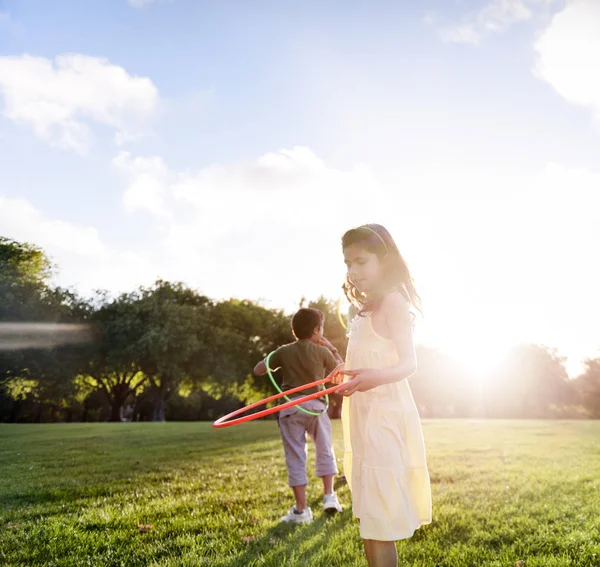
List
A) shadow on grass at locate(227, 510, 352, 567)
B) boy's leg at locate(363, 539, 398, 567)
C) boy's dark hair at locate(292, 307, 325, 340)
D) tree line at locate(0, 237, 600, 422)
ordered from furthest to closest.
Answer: tree line at locate(0, 237, 600, 422) < boy's dark hair at locate(292, 307, 325, 340) < shadow on grass at locate(227, 510, 352, 567) < boy's leg at locate(363, 539, 398, 567)

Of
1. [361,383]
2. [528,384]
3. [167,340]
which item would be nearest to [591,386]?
[528,384]

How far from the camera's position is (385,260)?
3375 mm

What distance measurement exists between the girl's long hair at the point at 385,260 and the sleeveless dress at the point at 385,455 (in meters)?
0.17

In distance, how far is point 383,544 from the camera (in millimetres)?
2910

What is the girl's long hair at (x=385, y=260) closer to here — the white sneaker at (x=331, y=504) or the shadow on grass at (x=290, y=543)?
the shadow on grass at (x=290, y=543)

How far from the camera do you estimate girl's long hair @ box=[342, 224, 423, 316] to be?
10.8 ft

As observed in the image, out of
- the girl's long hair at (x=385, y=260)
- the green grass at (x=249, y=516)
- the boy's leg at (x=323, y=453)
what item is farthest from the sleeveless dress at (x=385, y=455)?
the boy's leg at (x=323, y=453)

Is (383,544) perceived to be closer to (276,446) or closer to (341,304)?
(341,304)

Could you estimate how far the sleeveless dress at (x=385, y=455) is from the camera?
9.64ft

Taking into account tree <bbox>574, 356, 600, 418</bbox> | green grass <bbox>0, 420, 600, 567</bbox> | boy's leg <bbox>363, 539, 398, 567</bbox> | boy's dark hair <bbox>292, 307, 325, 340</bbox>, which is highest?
boy's dark hair <bbox>292, 307, 325, 340</bbox>

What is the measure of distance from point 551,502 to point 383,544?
15.1ft

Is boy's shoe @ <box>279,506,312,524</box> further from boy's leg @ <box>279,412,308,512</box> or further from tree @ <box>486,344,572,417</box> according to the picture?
tree @ <box>486,344,572,417</box>

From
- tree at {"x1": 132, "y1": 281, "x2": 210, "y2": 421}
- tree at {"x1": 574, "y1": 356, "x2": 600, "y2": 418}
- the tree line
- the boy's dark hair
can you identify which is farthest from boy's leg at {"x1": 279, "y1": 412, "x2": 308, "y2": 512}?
tree at {"x1": 574, "y1": 356, "x2": 600, "y2": 418}

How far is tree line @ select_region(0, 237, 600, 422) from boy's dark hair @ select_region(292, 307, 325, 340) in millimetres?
18889
